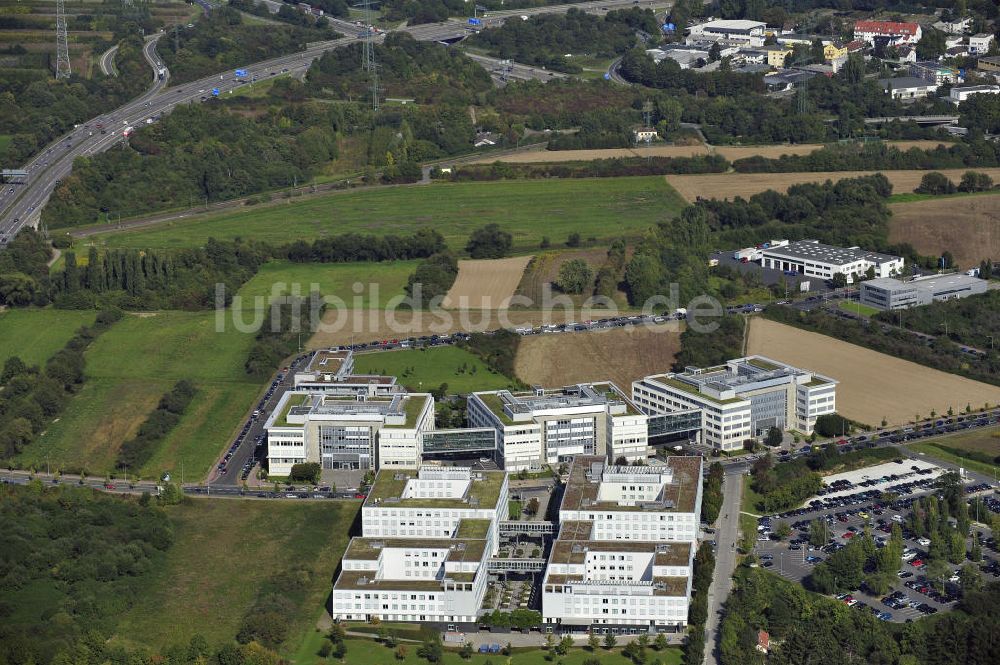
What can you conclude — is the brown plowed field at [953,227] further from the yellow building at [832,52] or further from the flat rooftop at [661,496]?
the flat rooftop at [661,496]

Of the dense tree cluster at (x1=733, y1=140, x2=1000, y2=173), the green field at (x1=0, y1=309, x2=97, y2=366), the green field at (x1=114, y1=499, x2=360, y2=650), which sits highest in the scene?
the dense tree cluster at (x1=733, y1=140, x2=1000, y2=173)

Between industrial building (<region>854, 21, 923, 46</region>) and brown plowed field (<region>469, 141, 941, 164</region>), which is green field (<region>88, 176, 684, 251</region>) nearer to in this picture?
brown plowed field (<region>469, 141, 941, 164</region>)

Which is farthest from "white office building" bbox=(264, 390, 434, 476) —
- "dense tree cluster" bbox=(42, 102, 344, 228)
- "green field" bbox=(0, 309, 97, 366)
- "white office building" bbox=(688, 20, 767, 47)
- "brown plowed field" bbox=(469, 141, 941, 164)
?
"white office building" bbox=(688, 20, 767, 47)

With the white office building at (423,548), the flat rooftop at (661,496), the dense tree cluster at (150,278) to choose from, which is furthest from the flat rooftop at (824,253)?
the white office building at (423,548)

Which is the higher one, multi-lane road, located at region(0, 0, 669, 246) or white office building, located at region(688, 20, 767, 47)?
white office building, located at region(688, 20, 767, 47)

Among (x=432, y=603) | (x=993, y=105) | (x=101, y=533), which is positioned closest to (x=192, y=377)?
(x=101, y=533)

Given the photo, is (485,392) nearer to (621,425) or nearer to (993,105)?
(621,425)

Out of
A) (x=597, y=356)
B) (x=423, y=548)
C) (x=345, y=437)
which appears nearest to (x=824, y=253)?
(x=597, y=356)
